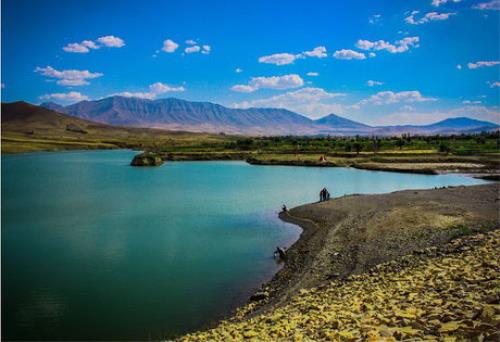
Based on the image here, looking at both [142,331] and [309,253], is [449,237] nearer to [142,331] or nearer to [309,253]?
[309,253]

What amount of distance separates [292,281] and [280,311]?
14.2 ft

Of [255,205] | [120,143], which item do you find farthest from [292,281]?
[120,143]

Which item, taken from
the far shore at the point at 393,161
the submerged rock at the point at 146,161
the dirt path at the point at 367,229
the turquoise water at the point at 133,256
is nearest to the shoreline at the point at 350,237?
the dirt path at the point at 367,229

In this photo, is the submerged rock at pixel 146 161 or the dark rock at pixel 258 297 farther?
the submerged rock at pixel 146 161

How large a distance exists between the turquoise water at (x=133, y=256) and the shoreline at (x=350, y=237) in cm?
127

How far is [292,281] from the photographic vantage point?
16703 mm

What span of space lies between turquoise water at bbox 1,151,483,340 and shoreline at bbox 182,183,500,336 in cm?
127

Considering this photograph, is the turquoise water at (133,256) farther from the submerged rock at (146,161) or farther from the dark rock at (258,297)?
the submerged rock at (146,161)

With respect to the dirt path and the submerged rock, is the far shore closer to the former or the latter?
the submerged rock

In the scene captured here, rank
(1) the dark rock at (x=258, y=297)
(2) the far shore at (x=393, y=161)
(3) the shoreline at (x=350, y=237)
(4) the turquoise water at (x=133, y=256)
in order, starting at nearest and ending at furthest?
(4) the turquoise water at (x=133, y=256), (1) the dark rock at (x=258, y=297), (3) the shoreline at (x=350, y=237), (2) the far shore at (x=393, y=161)

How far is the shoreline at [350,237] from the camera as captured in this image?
16.1 meters

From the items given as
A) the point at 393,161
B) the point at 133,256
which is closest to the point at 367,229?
the point at 133,256

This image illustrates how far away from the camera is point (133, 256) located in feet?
70.5

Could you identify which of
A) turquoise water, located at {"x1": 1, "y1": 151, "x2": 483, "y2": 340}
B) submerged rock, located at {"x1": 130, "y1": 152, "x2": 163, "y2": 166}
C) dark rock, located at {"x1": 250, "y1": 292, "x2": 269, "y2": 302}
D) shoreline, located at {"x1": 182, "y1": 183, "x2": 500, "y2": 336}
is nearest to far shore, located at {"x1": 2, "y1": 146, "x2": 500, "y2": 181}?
submerged rock, located at {"x1": 130, "y1": 152, "x2": 163, "y2": 166}
